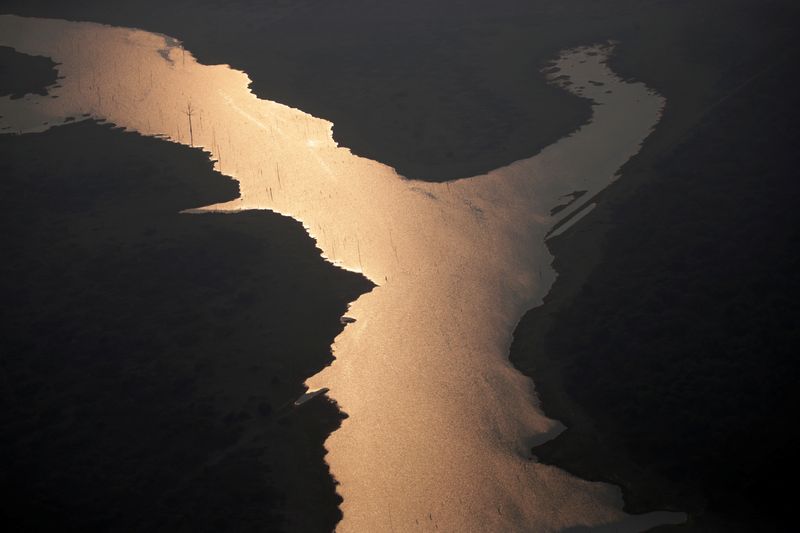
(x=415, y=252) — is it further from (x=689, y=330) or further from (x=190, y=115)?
(x=190, y=115)

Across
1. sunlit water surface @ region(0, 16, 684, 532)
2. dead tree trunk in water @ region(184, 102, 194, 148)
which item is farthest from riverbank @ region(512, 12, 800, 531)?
dead tree trunk in water @ region(184, 102, 194, 148)

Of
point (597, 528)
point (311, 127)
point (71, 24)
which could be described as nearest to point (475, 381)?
point (597, 528)

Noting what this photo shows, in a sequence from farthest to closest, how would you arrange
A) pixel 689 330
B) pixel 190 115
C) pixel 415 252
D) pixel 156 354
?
pixel 190 115 → pixel 415 252 → pixel 156 354 → pixel 689 330

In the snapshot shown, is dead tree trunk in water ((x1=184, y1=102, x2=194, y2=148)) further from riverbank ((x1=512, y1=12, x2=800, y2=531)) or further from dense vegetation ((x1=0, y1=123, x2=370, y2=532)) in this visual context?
riverbank ((x1=512, y1=12, x2=800, y2=531))

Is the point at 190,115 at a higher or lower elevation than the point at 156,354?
higher

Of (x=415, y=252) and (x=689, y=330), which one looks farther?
(x=415, y=252)

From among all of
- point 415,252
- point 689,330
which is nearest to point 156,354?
point 415,252
